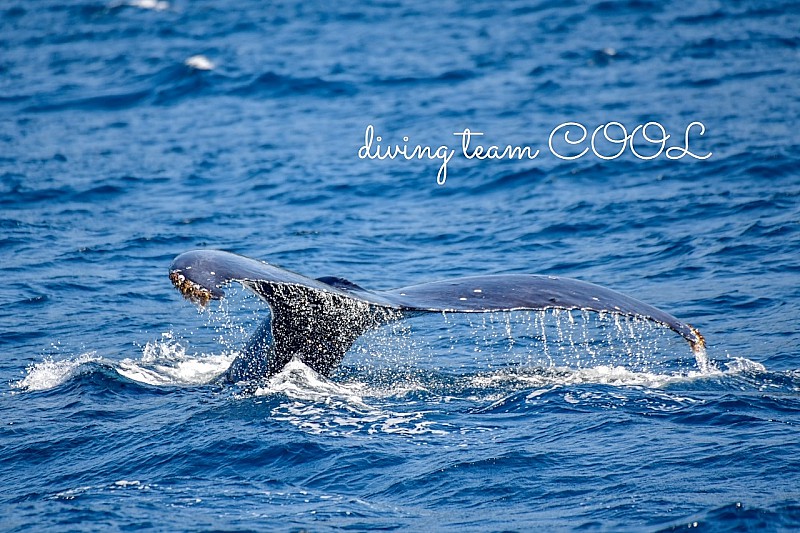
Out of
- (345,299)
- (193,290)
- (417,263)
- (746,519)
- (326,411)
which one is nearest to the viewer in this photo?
(193,290)

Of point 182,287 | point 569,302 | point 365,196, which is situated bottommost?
point 365,196

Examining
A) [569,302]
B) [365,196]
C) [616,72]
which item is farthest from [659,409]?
[616,72]

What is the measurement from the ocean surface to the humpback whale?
0.34m

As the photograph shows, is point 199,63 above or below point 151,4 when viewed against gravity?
below

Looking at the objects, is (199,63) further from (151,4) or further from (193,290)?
(193,290)

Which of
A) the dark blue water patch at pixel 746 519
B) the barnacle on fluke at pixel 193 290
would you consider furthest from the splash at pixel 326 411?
the barnacle on fluke at pixel 193 290

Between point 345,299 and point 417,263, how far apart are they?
665cm

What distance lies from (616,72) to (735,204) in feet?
30.9

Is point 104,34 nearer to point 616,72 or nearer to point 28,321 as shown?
point 616,72

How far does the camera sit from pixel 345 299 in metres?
6.70

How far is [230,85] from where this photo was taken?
24422 mm

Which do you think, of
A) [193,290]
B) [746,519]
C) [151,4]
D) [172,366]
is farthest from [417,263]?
[151,4]

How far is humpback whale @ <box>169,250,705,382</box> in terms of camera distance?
600cm

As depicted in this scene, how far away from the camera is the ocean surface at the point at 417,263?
271 inches
